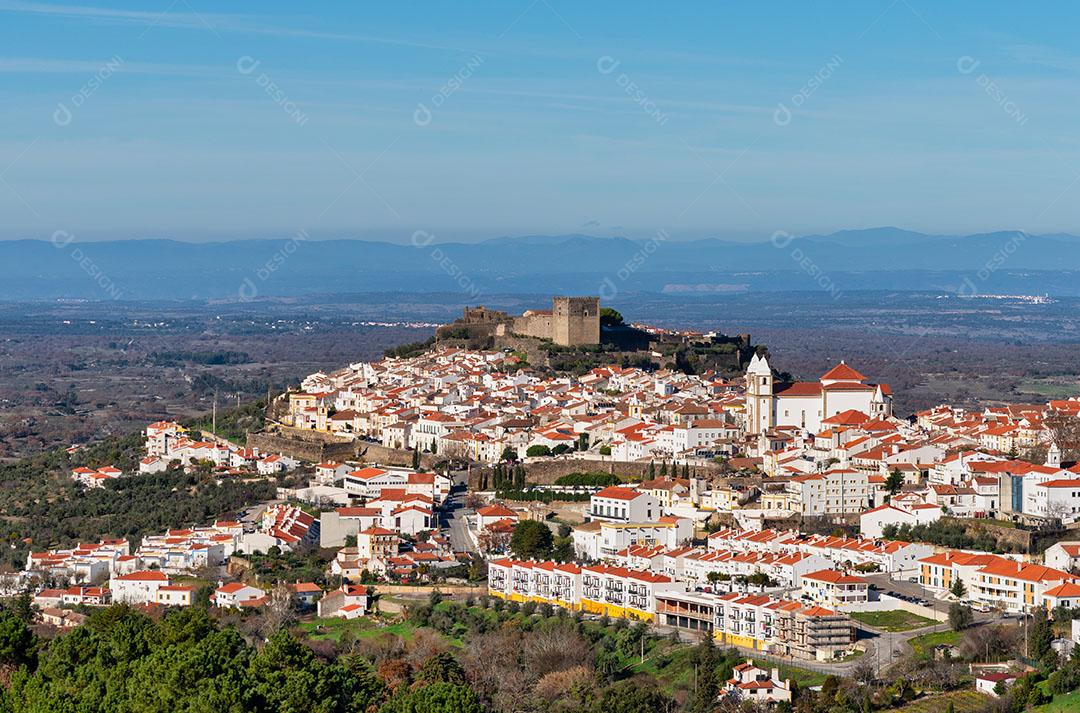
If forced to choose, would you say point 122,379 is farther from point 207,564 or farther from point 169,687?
point 169,687

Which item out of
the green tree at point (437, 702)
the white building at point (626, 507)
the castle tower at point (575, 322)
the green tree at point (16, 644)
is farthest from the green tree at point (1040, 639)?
the castle tower at point (575, 322)

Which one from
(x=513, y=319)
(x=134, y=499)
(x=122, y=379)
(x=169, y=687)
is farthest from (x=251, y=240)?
(x=169, y=687)

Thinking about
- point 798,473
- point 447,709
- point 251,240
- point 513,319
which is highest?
point 251,240

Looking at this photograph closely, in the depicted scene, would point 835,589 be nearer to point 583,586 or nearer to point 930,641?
point 930,641

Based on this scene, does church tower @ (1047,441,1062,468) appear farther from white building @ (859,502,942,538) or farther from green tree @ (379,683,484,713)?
green tree @ (379,683,484,713)

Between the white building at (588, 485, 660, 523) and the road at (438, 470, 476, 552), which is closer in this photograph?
the white building at (588, 485, 660, 523)

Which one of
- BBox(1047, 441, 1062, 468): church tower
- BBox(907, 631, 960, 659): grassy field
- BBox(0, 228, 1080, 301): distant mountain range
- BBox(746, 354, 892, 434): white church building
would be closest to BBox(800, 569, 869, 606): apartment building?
BBox(907, 631, 960, 659): grassy field
